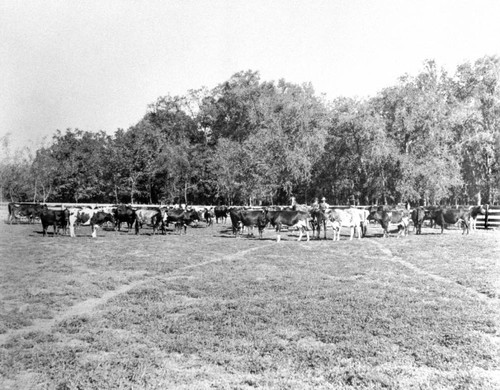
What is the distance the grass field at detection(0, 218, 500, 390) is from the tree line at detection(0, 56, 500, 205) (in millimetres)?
22843

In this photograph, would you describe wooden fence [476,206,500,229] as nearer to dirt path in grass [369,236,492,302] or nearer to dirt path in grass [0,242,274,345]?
dirt path in grass [369,236,492,302]

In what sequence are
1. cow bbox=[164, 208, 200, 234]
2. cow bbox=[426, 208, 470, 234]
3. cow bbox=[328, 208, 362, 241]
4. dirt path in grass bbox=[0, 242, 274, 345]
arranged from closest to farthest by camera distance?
dirt path in grass bbox=[0, 242, 274, 345] → cow bbox=[328, 208, 362, 241] → cow bbox=[426, 208, 470, 234] → cow bbox=[164, 208, 200, 234]

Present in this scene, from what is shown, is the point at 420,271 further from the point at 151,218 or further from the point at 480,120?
the point at 480,120

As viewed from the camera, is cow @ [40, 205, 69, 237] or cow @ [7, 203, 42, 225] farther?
cow @ [7, 203, 42, 225]

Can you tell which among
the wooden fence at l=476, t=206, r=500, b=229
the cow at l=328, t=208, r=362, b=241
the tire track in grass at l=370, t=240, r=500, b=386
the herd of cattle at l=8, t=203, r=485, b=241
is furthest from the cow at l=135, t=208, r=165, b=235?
the wooden fence at l=476, t=206, r=500, b=229

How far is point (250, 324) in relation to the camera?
278 inches

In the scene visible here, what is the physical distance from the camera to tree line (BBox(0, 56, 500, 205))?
1359 inches

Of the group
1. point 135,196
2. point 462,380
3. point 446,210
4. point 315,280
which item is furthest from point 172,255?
point 135,196

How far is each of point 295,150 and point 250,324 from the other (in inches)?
1317

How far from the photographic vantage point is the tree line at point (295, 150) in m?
34.5

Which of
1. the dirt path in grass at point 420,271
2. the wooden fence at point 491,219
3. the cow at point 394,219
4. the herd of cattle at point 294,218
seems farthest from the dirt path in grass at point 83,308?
the wooden fence at point 491,219

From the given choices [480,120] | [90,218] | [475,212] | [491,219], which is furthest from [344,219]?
[480,120]

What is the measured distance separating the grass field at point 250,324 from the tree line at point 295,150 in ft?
74.9

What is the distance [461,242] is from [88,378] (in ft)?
55.7
